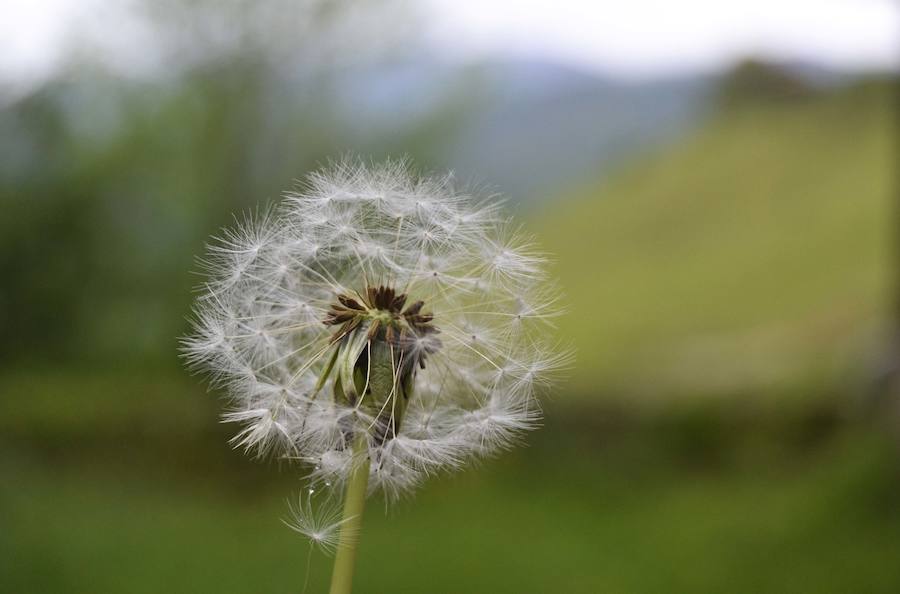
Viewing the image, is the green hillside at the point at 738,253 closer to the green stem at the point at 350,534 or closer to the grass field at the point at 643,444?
the grass field at the point at 643,444

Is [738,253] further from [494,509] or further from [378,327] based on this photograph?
[378,327]

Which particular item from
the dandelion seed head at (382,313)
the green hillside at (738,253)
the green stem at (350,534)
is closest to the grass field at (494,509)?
the green hillside at (738,253)

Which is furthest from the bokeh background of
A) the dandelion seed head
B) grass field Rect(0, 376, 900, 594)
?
the dandelion seed head

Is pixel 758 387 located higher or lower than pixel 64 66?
lower

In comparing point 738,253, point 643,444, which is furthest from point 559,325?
point 738,253

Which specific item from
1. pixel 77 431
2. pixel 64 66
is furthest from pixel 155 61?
pixel 77 431

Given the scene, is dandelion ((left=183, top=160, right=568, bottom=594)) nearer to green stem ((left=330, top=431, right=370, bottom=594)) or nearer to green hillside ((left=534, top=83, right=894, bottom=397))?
green stem ((left=330, top=431, right=370, bottom=594))

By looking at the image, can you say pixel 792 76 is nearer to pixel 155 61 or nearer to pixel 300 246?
pixel 155 61
